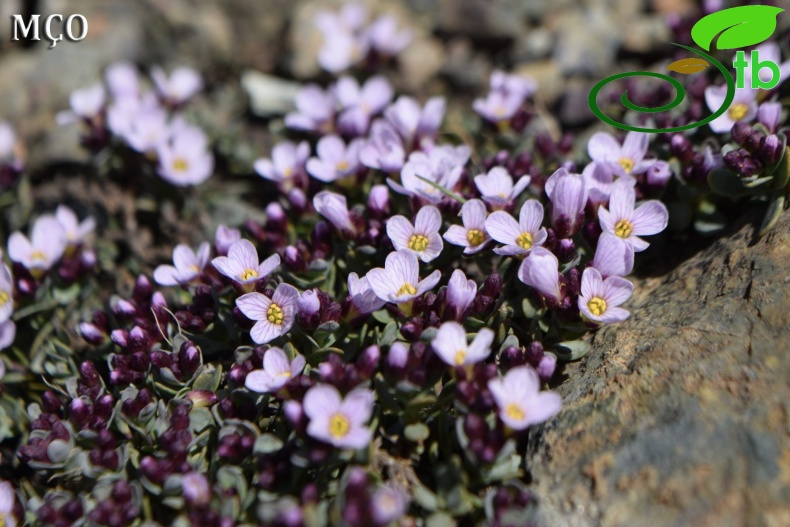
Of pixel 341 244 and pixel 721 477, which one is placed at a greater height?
pixel 721 477

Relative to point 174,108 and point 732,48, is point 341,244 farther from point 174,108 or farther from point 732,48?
point 732,48

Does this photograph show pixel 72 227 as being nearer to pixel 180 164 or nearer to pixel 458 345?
pixel 180 164

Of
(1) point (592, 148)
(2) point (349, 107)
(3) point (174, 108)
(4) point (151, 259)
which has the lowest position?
(4) point (151, 259)

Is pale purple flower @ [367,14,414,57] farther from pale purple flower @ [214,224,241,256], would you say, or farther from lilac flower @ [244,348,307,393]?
lilac flower @ [244,348,307,393]

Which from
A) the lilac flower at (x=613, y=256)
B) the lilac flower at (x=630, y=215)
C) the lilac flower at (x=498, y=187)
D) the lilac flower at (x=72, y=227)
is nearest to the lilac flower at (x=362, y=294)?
the lilac flower at (x=498, y=187)

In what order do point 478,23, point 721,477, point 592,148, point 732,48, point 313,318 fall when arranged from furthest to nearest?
point 478,23 < point 732,48 < point 592,148 < point 313,318 < point 721,477

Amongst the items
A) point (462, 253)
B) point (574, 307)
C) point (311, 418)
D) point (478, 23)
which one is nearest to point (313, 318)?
point (311, 418)

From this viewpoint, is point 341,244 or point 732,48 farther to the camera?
point 732,48
